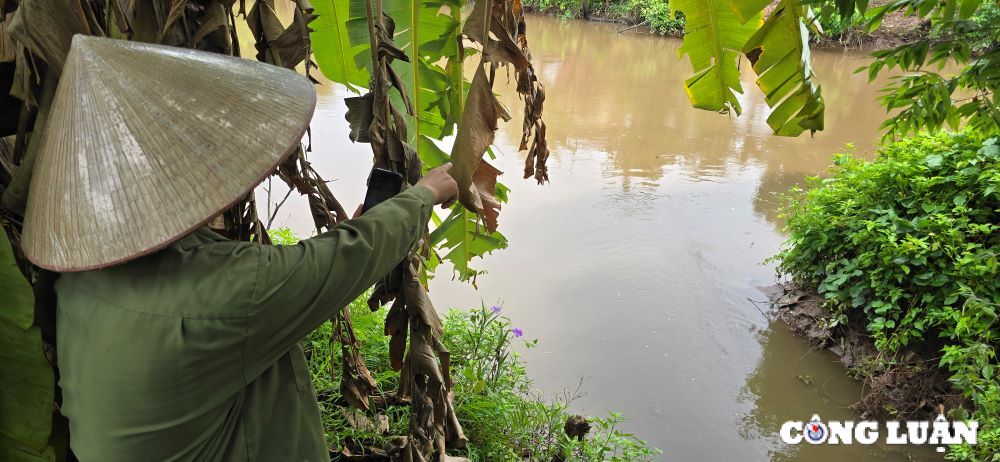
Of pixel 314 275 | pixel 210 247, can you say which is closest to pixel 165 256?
pixel 210 247

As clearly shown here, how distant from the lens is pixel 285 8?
12320mm

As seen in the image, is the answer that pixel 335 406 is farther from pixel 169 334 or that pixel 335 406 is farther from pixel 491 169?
pixel 169 334

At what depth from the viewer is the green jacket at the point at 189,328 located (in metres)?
0.74

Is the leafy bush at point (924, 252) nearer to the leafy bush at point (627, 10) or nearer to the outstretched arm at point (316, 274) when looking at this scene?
the outstretched arm at point (316, 274)

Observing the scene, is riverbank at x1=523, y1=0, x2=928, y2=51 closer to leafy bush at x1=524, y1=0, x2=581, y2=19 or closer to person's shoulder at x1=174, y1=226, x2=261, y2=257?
leafy bush at x1=524, y1=0, x2=581, y2=19

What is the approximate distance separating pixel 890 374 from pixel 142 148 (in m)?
3.34

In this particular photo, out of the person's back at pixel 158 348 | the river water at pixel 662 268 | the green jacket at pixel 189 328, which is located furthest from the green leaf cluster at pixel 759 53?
the person's back at pixel 158 348

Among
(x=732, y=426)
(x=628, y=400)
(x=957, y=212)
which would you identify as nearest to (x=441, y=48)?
(x=628, y=400)

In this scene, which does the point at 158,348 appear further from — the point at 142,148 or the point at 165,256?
the point at 142,148

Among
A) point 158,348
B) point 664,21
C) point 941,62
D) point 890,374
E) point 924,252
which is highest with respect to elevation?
point 941,62

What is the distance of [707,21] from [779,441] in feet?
7.03

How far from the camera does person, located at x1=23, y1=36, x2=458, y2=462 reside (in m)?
0.73

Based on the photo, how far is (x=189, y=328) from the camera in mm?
732

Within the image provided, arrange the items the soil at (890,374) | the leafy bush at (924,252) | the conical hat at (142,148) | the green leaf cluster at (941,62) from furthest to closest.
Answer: the soil at (890,374), the leafy bush at (924,252), the green leaf cluster at (941,62), the conical hat at (142,148)
